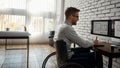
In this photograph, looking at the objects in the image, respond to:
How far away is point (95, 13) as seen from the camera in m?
3.44

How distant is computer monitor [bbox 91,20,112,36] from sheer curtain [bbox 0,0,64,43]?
294cm

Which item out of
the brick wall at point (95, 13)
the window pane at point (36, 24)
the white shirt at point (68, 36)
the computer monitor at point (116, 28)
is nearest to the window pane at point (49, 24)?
the window pane at point (36, 24)

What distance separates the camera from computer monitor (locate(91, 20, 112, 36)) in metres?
2.88

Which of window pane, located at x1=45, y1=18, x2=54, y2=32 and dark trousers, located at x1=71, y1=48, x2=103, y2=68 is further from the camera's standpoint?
window pane, located at x1=45, y1=18, x2=54, y2=32

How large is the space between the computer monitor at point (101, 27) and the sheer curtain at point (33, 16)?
294cm

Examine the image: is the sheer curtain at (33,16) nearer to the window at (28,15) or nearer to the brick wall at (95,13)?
the window at (28,15)

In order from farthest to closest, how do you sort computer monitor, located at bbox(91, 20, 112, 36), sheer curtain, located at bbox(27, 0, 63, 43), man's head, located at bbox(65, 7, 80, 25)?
sheer curtain, located at bbox(27, 0, 63, 43) < computer monitor, located at bbox(91, 20, 112, 36) < man's head, located at bbox(65, 7, 80, 25)

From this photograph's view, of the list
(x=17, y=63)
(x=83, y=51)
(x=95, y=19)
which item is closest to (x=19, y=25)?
(x=17, y=63)

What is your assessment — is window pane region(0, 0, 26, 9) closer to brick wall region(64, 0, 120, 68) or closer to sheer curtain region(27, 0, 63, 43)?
sheer curtain region(27, 0, 63, 43)

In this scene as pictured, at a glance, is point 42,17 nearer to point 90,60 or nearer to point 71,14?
point 71,14

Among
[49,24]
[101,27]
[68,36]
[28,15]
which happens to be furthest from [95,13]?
[28,15]

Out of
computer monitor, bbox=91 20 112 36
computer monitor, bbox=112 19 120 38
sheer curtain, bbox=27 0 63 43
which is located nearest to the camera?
computer monitor, bbox=112 19 120 38

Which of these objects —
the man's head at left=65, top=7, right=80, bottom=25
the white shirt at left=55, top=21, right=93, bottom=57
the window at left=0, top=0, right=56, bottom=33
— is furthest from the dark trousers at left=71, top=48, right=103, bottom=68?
the window at left=0, top=0, right=56, bottom=33

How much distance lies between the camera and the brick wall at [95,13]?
108 inches
